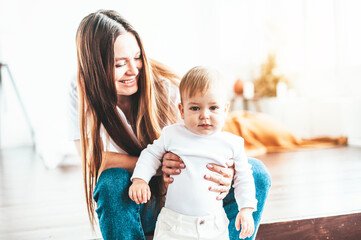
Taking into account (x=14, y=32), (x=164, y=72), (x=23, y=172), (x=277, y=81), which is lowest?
(x=23, y=172)

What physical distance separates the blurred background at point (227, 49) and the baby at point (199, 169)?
2.73 meters

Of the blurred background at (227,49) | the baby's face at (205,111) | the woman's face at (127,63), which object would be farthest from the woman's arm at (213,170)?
the blurred background at (227,49)

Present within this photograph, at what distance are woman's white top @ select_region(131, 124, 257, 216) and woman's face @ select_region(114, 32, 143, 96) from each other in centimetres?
25

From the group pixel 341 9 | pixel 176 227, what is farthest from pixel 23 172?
pixel 341 9

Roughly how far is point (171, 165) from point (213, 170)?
0.12 meters

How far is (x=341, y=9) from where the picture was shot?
3908mm

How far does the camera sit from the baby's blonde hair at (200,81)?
39.5 inches

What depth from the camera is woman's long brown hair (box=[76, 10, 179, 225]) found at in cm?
118

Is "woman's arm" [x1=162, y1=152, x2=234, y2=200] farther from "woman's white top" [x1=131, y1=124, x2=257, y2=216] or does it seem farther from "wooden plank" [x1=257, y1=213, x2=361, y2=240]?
"wooden plank" [x1=257, y1=213, x2=361, y2=240]

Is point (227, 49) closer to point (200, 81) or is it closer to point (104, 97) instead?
point (104, 97)

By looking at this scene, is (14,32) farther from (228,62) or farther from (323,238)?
(323,238)

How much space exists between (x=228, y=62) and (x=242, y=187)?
4.36 metres

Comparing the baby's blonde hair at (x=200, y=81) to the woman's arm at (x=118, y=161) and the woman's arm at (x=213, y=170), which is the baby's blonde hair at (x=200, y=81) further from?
the woman's arm at (x=118, y=161)

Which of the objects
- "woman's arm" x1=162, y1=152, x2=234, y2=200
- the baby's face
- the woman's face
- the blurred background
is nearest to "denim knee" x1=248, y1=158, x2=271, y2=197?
"woman's arm" x1=162, y1=152, x2=234, y2=200
